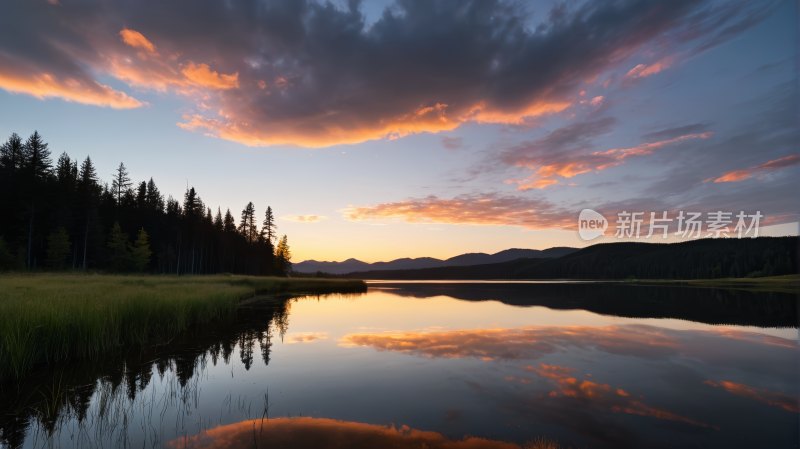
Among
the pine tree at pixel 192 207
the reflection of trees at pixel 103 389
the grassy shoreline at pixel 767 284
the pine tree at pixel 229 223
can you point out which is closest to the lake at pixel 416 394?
the reflection of trees at pixel 103 389

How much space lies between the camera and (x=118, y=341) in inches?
529

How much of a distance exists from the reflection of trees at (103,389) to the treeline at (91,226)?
→ 1955 inches

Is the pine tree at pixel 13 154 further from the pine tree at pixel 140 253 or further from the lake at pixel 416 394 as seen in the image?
the lake at pixel 416 394

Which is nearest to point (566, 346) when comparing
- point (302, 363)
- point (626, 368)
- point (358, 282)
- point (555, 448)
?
point (626, 368)

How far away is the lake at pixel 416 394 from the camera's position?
698cm

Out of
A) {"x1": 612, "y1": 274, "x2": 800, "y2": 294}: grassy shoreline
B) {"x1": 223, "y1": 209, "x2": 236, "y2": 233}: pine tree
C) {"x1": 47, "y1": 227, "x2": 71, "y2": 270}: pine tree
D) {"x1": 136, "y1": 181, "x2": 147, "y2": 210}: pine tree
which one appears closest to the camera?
{"x1": 47, "y1": 227, "x2": 71, "y2": 270}: pine tree

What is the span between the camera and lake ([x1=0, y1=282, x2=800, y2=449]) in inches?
275

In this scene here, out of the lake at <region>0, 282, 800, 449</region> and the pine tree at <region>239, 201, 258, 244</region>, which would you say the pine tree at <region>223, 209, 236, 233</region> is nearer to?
the pine tree at <region>239, 201, 258, 244</region>

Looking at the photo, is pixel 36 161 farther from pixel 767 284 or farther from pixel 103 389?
pixel 767 284

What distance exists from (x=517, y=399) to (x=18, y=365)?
46.8 feet

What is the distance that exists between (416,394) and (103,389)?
8655mm

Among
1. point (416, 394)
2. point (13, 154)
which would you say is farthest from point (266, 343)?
point (13, 154)

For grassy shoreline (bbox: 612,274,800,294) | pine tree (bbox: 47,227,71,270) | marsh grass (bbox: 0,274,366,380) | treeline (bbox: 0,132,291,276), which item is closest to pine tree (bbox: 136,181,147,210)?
treeline (bbox: 0,132,291,276)

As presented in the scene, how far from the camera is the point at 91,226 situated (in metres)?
59.9
